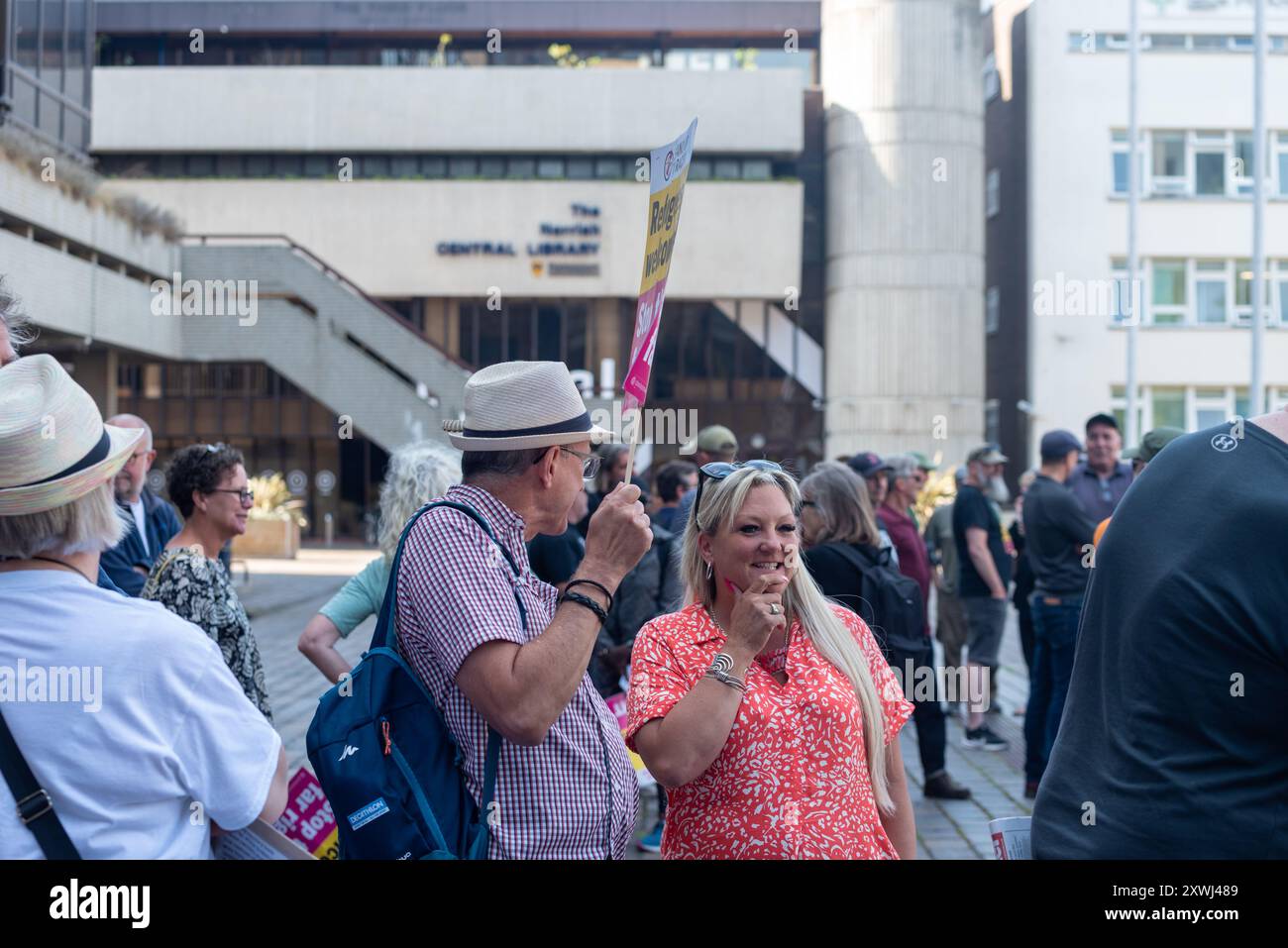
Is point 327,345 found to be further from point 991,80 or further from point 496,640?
point 496,640

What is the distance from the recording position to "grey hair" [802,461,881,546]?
19.6 feet

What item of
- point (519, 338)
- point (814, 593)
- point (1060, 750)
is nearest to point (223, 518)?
point (814, 593)

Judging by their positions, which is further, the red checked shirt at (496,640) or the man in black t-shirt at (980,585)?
the man in black t-shirt at (980,585)

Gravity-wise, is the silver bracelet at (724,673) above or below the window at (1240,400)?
below

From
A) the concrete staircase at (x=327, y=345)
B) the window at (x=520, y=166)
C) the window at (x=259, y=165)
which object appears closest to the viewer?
the concrete staircase at (x=327, y=345)

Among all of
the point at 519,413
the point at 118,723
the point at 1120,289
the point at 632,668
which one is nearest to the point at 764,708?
the point at 632,668

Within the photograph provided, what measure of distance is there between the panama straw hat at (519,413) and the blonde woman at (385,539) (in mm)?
2158

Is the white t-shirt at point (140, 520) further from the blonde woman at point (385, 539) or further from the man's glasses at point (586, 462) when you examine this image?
the man's glasses at point (586, 462)

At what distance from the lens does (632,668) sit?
3062 mm

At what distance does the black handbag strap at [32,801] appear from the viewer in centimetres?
213

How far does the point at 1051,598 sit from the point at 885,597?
6.55 feet

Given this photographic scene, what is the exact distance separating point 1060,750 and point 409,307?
119ft

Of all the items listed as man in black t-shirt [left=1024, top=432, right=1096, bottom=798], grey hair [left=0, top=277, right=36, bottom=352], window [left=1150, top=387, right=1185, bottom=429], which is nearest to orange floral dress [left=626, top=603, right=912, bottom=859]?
grey hair [left=0, top=277, right=36, bottom=352]

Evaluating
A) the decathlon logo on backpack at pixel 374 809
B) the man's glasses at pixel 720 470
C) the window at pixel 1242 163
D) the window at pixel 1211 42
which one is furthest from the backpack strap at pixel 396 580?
the window at pixel 1211 42
